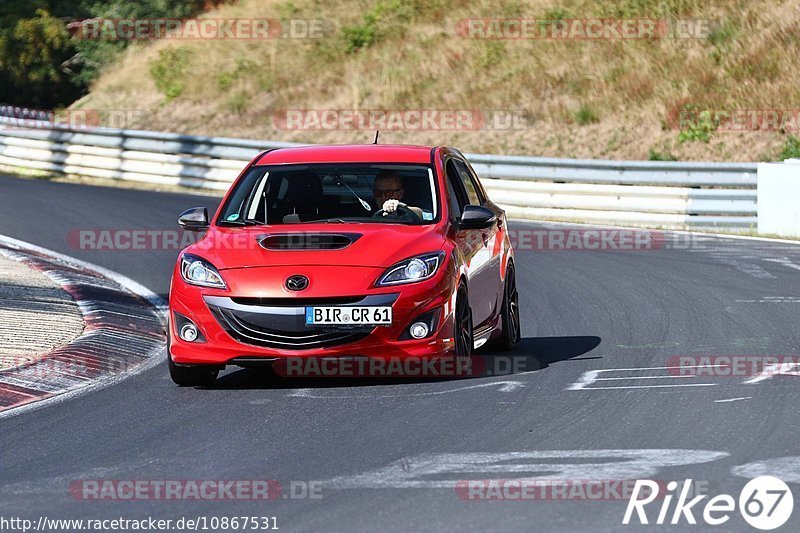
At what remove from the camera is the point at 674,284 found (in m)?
15.7

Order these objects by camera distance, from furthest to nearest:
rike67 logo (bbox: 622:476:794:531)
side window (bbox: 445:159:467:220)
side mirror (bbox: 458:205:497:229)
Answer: side window (bbox: 445:159:467:220), side mirror (bbox: 458:205:497:229), rike67 logo (bbox: 622:476:794:531)

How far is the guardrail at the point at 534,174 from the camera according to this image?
22.4 m

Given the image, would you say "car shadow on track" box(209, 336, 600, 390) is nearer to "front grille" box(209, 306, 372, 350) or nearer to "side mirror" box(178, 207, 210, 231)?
"front grille" box(209, 306, 372, 350)

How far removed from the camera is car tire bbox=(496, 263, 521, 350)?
37.5 feet

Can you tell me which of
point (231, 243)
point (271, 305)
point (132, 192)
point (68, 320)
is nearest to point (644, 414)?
point (271, 305)

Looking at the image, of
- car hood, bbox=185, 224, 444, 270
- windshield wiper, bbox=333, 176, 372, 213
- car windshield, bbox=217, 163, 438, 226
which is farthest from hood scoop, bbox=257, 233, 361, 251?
windshield wiper, bbox=333, 176, 372, 213

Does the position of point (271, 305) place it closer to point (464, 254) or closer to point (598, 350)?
point (464, 254)

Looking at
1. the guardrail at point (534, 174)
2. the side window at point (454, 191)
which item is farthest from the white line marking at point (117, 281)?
the guardrail at point (534, 174)

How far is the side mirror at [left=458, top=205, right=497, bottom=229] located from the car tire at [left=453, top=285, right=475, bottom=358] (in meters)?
0.49

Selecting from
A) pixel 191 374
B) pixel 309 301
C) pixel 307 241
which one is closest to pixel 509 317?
pixel 307 241

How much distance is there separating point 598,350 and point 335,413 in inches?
127

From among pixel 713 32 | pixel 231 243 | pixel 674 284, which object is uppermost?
pixel 713 32

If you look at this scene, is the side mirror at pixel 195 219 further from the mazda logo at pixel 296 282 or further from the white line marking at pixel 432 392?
the white line marking at pixel 432 392

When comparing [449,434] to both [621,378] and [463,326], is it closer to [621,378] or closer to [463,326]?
[463,326]
